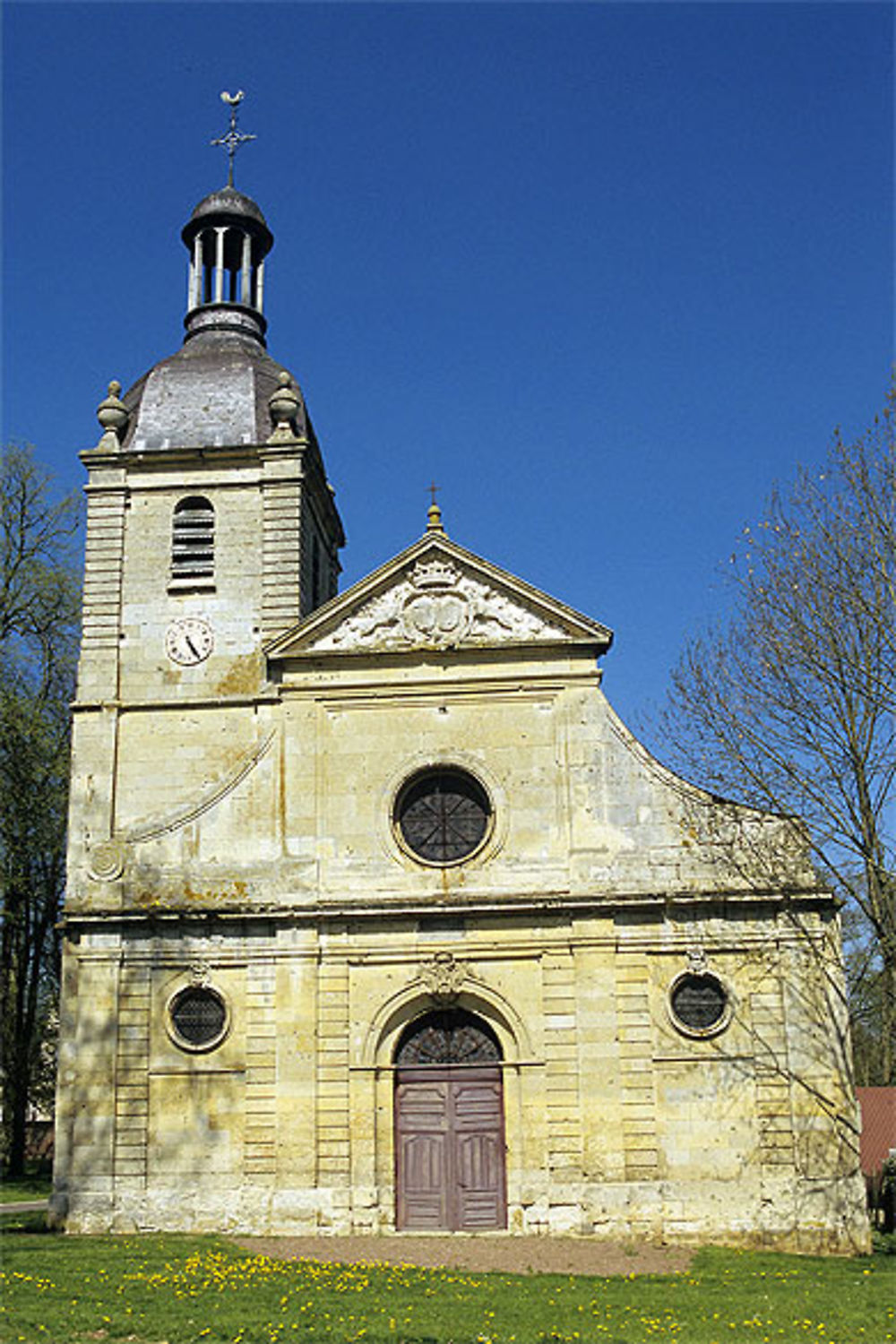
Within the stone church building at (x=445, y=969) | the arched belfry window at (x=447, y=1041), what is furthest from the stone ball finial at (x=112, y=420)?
the arched belfry window at (x=447, y=1041)

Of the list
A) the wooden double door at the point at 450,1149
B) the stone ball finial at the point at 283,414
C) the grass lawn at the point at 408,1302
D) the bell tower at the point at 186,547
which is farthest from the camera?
the stone ball finial at the point at 283,414

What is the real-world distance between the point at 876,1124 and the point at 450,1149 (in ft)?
42.1

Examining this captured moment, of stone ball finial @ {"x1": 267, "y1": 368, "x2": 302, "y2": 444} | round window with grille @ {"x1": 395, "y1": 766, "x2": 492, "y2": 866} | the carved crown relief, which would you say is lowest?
round window with grille @ {"x1": 395, "y1": 766, "x2": 492, "y2": 866}

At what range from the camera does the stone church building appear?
17.0 m

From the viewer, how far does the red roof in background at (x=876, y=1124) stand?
25578mm

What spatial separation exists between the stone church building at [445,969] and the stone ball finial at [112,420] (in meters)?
4.74

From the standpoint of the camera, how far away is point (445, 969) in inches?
702

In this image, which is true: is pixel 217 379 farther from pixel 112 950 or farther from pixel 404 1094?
pixel 404 1094

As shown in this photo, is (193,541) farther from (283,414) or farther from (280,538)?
(283,414)

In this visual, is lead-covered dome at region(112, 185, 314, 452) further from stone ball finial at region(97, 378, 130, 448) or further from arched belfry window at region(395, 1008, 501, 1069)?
arched belfry window at region(395, 1008, 501, 1069)

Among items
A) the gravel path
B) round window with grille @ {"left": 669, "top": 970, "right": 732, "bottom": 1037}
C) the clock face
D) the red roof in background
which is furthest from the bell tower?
the red roof in background

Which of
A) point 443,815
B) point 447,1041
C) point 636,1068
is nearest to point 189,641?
Answer: point 443,815

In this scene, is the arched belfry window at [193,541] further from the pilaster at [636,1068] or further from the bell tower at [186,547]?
the pilaster at [636,1068]

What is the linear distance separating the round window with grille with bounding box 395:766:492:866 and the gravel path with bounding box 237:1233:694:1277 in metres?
4.70
